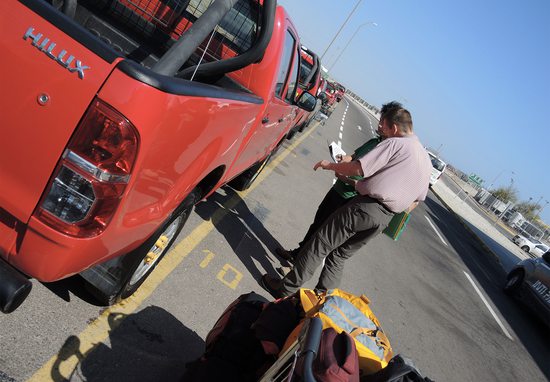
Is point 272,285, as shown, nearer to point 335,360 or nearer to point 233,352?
point 233,352

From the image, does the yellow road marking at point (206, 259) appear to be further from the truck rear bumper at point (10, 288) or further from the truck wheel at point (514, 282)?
the truck wheel at point (514, 282)

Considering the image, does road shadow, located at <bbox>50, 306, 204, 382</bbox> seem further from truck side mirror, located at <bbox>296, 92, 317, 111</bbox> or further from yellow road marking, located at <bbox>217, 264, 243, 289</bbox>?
truck side mirror, located at <bbox>296, 92, 317, 111</bbox>

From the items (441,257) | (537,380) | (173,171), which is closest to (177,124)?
(173,171)

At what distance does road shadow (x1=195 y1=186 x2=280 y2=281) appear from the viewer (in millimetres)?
5152

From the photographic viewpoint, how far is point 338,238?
432cm

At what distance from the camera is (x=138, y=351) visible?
117 inches

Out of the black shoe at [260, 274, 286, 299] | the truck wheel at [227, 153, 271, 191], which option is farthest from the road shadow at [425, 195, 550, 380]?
the truck wheel at [227, 153, 271, 191]

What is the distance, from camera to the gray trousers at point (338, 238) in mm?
4160

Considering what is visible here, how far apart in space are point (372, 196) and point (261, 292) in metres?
1.41

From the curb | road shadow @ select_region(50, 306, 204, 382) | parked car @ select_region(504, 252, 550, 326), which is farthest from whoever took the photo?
the curb

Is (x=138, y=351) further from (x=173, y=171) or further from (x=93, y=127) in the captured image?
(x=93, y=127)

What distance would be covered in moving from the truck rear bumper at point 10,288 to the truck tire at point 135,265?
72 cm

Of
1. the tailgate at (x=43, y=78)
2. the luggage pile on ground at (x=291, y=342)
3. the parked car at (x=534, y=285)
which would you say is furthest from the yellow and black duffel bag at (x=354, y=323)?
the parked car at (x=534, y=285)

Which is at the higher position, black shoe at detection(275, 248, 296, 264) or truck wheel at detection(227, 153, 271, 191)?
truck wheel at detection(227, 153, 271, 191)
